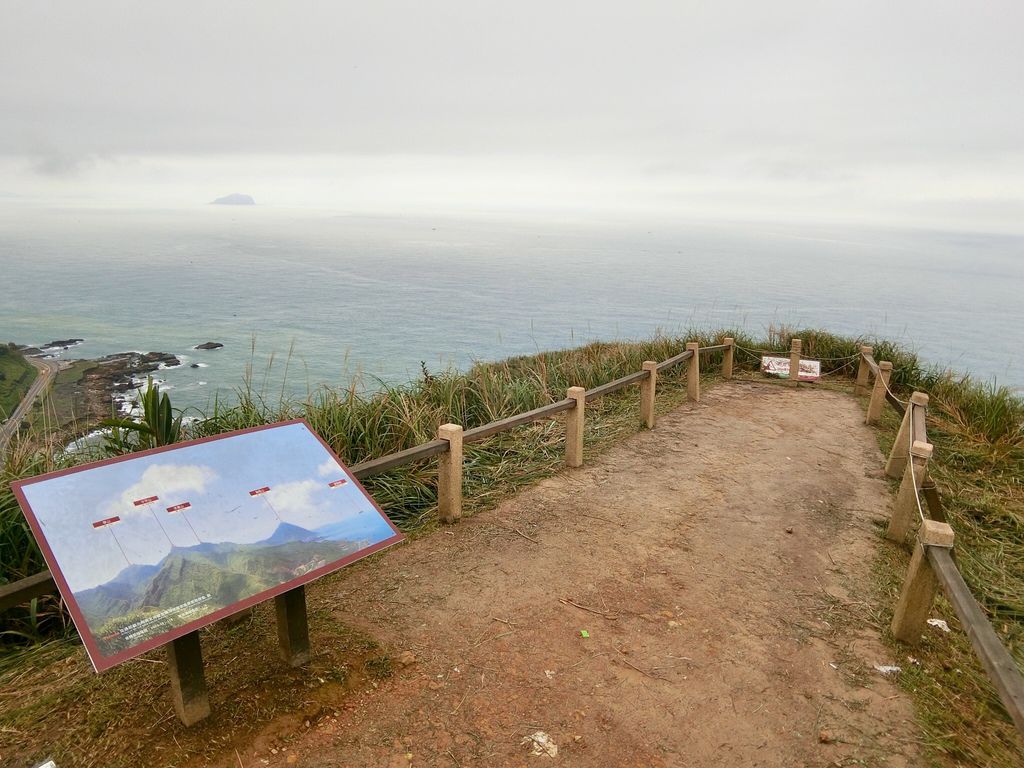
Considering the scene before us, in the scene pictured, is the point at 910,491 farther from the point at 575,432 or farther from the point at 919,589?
the point at 575,432

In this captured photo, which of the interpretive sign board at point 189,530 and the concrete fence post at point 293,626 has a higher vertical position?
the interpretive sign board at point 189,530

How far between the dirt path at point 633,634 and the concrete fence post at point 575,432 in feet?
0.71

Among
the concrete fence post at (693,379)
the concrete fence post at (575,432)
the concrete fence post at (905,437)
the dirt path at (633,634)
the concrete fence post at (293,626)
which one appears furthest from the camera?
the concrete fence post at (693,379)

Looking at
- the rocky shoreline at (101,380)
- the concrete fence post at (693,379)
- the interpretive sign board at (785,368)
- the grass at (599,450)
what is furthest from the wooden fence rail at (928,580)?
the rocky shoreline at (101,380)

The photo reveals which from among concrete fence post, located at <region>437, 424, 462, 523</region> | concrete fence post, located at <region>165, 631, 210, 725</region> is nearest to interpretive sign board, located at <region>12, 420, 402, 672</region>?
concrete fence post, located at <region>165, 631, 210, 725</region>

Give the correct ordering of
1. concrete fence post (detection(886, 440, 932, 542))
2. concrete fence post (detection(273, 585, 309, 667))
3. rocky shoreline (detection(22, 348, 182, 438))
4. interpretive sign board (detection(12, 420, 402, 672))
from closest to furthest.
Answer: interpretive sign board (detection(12, 420, 402, 672)), concrete fence post (detection(273, 585, 309, 667)), concrete fence post (detection(886, 440, 932, 542)), rocky shoreline (detection(22, 348, 182, 438))

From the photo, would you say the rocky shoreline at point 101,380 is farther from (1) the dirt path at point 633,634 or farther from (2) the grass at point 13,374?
(1) the dirt path at point 633,634

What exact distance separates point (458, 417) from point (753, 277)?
116451 mm

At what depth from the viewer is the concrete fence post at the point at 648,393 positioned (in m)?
7.12

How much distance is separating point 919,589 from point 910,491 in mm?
1517

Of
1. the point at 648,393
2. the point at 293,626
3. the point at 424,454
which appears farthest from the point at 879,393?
the point at 293,626

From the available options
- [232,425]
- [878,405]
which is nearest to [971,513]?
[878,405]

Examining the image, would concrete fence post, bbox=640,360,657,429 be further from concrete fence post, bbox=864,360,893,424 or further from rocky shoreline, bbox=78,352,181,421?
rocky shoreline, bbox=78,352,181,421

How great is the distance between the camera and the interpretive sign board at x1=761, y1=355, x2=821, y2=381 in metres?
9.73
